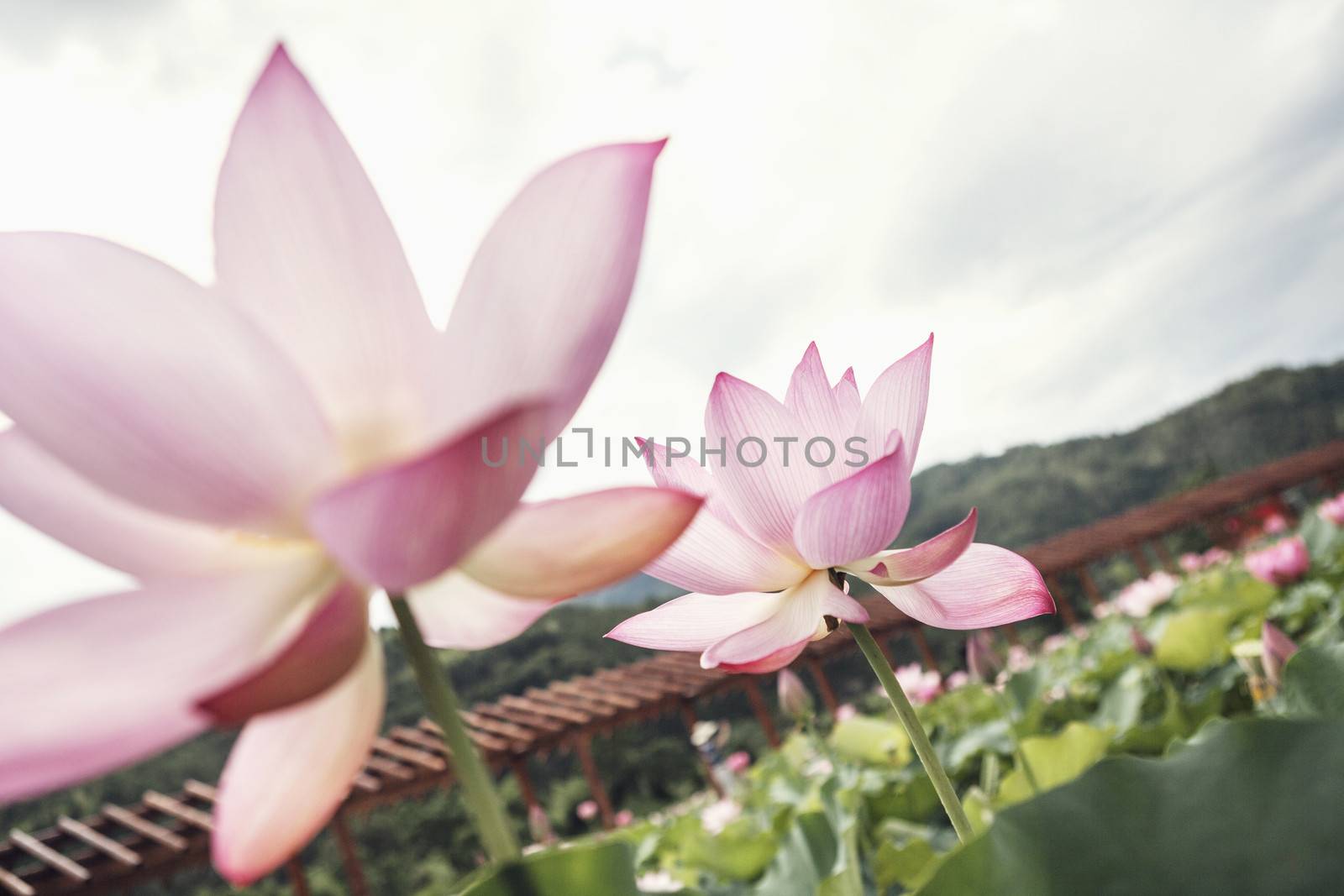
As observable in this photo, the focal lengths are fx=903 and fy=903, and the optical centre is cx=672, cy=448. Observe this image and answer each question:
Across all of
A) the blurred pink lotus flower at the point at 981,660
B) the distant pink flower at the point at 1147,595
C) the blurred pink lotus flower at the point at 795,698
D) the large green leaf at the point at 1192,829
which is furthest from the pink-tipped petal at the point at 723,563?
the distant pink flower at the point at 1147,595

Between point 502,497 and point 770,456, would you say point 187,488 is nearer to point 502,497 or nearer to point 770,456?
point 502,497

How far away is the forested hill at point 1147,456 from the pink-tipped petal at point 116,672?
69.1 feet

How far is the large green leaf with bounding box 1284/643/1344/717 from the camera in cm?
44

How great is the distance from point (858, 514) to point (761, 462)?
0.17 feet

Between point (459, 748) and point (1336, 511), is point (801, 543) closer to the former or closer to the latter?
point (459, 748)

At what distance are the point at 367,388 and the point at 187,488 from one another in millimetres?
40

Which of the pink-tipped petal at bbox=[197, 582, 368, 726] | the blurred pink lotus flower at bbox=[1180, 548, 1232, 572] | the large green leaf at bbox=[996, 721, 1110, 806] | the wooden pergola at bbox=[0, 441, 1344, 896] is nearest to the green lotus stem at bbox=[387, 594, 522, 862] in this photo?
the pink-tipped petal at bbox=[197, 582, 368, 726]

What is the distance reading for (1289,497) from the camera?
13.0 meters

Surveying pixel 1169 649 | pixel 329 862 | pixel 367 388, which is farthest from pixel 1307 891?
pixel 329 862

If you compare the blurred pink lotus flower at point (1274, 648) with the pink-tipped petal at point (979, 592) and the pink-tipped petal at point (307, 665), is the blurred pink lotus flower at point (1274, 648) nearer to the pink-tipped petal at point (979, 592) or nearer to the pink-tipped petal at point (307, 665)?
the pink-tipped petal at point (979, 592)

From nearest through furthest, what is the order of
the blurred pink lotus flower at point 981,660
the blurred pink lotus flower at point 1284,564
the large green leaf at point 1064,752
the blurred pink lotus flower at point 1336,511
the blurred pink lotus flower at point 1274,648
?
the blurred pink lotus flower at point 1274,648
the large green leaf at point 1064,752
the blurred pink lotus flower at point 981,660
the blurred pink lotus flower at point 1284,564
the blurred pink lotus flower at point 1336,511

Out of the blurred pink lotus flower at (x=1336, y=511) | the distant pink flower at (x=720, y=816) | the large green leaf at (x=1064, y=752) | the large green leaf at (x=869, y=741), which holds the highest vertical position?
the blurred pink lotus flower at (x=1336, y=511)

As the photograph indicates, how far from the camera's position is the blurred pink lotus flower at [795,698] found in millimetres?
1415

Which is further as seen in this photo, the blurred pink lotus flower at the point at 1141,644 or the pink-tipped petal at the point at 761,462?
the blurred pink lotus flower at the point at 1141,644
